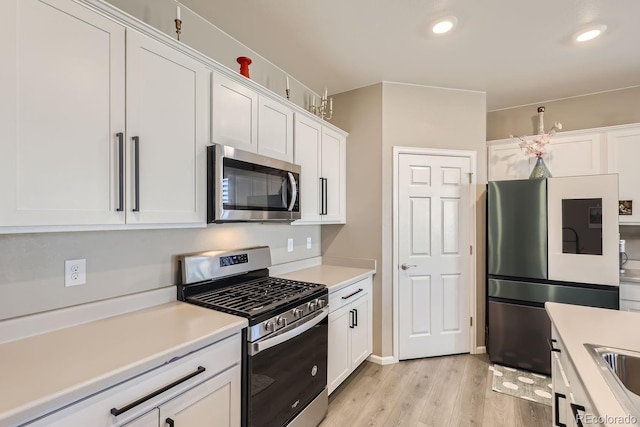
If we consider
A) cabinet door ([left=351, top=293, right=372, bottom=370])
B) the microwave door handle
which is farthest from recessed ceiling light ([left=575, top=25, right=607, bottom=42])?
cabinet door ([left=351, top=293, right=372, bottom=370])

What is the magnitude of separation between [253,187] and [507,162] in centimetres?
291

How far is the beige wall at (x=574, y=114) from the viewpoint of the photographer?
3.11m

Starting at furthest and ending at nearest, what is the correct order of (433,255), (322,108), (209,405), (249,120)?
(433,255), (322,108), (249,120), (209,405)

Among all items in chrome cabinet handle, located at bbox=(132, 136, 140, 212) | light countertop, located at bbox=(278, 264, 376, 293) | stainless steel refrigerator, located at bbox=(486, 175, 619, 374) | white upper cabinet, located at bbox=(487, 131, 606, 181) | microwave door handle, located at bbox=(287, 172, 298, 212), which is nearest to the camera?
chrome cabinet handle, located at bbox=(132, 136, 140, 212)

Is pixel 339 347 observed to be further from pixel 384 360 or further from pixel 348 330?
pixel 384 360

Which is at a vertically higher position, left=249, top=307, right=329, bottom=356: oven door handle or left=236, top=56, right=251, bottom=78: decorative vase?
left=236, top=56, right=251, bottom=78: decorative vase

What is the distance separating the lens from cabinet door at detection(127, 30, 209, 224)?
1.31 m

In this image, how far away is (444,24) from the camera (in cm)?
208

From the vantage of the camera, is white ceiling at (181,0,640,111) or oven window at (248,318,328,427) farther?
white ceiling at (181,0,640,111)

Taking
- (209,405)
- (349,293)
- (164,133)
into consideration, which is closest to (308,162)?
(349,293)

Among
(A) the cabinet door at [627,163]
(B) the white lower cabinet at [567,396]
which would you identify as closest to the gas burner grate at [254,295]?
(B) the white lower cabinet at [567,396]

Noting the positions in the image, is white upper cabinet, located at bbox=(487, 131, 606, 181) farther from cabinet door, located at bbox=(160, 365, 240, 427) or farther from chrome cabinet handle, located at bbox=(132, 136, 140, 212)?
chrome cabinet handle, located at bbox=(132, 136, 140, 212)

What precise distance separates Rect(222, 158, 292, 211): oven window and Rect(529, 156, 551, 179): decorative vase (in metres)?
2.51

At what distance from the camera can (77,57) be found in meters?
1.14
